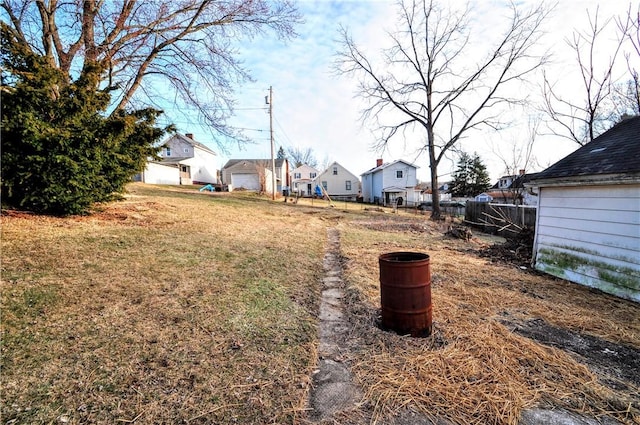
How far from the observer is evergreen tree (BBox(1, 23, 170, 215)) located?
5.23 metres

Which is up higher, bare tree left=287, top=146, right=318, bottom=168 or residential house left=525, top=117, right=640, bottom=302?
bare tree left=287, top=146, right=318, bottom=168

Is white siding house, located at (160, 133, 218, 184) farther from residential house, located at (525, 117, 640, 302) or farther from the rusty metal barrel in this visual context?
the rusty metal barrel

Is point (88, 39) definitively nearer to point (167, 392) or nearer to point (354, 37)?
point (167, 392)

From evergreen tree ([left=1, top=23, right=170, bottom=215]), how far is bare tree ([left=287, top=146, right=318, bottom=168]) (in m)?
56.8

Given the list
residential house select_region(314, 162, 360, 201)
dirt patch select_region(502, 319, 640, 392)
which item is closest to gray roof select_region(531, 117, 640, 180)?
dirt patch select_region(502, 319, 640, 392)

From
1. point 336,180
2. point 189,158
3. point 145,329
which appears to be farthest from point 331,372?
point 336,180

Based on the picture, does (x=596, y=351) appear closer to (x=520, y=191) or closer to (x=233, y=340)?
(x=233, y=340)

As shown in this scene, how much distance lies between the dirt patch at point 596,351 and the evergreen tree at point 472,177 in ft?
148

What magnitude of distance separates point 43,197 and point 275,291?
5172 mm

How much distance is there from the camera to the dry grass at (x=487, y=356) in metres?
2.14

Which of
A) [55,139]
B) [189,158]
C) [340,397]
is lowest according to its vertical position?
[340,397]

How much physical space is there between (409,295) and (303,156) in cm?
6422

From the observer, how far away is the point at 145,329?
9.83ft

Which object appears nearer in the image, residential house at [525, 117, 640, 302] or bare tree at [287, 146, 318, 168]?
residential house at [525, 117, 640, 302]
